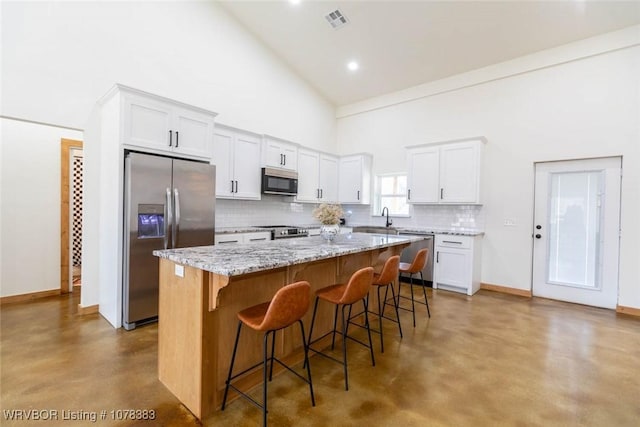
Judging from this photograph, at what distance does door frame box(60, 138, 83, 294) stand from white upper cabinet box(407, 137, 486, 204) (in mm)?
5298

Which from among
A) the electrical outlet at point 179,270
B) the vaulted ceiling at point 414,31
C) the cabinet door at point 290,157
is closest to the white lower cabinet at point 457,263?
Answer: the cabinet door at point 290,157

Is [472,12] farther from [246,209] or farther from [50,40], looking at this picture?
[50,40]

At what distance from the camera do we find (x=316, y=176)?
19.4ft

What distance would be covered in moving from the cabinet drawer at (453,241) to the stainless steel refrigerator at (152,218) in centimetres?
365

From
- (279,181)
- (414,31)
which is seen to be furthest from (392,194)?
(414,31)

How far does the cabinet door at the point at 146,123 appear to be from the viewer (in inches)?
120

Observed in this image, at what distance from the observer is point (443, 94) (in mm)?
5371

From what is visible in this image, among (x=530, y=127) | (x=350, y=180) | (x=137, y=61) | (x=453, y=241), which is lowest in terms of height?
(x=453, y=241)

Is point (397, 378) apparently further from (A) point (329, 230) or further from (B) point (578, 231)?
(B) point (578, 231)

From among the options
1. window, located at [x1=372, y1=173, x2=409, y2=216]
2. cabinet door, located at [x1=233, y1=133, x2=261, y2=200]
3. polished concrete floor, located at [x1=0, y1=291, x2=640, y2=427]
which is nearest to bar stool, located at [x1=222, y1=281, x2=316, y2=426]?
polished concrete floor, located at [x1=0, y1=291, x2=640, y2=427]

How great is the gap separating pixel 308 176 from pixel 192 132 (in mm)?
2538

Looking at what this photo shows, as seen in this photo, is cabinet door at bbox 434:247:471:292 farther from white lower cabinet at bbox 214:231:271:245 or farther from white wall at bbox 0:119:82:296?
white wall at bbox 0:119:82:296

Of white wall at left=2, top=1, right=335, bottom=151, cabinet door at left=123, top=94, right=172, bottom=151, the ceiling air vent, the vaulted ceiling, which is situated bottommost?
cabinet door at left=123, top=94, right=172, bottom=151

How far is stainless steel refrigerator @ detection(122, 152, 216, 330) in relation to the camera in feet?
9.96
